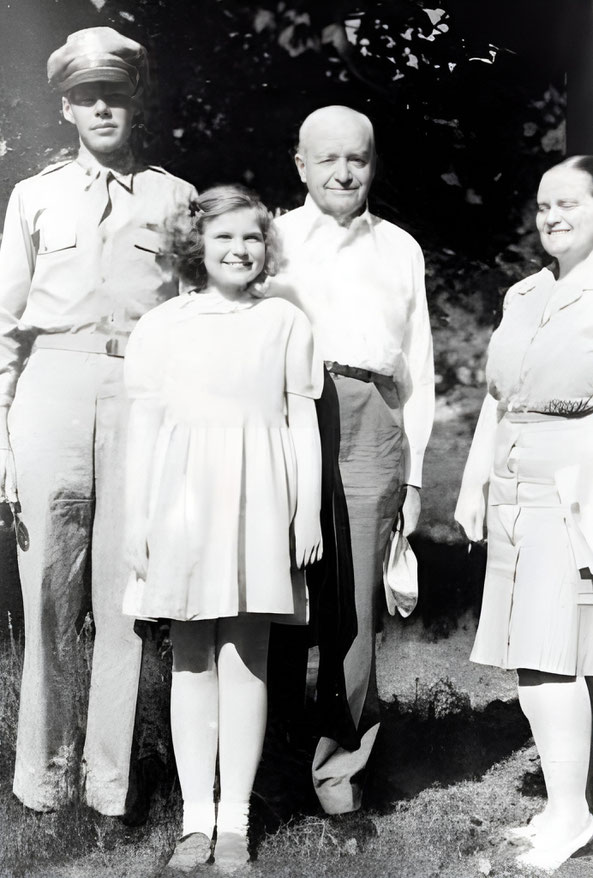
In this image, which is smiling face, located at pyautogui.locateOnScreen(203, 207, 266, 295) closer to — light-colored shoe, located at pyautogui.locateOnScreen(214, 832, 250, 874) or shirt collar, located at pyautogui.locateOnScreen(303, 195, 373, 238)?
shirt collar, located at pyautogui.locateOnScreen(303, 195, 373, 238)

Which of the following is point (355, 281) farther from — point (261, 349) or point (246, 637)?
point (246, 637)

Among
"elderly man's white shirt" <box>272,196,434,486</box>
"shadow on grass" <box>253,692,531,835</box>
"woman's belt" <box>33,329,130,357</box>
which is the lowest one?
"shadow on grass" <box>253,692,531,835</box>

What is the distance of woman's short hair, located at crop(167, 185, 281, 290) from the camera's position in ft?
15.2

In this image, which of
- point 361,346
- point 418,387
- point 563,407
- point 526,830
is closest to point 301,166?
point 361,346

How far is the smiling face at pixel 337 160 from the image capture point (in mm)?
4895

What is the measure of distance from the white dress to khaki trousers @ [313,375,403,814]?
31 centimetres

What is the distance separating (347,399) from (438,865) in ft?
6.44

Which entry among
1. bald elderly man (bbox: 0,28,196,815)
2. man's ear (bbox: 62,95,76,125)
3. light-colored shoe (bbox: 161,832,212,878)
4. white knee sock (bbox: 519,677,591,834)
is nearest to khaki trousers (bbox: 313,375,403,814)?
light-colored shoe (bbox: 161,832,212,878)

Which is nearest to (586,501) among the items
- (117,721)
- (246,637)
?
(246,637)

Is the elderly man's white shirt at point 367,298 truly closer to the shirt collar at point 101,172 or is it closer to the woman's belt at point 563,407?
the woman's belt at point 563,407

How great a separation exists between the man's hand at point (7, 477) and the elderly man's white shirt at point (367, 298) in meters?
1.31

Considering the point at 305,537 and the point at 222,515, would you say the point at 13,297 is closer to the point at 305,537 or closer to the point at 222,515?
the point at 222,515

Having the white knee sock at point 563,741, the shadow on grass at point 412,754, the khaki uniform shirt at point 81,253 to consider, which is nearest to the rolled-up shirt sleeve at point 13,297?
the khaki uniform shirt at point 81,253

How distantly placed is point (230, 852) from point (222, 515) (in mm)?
1303
